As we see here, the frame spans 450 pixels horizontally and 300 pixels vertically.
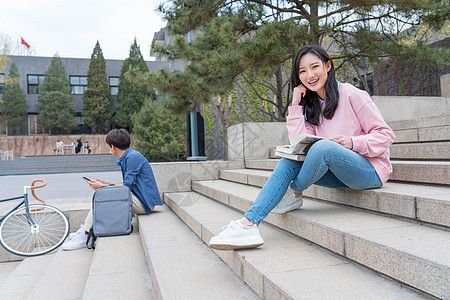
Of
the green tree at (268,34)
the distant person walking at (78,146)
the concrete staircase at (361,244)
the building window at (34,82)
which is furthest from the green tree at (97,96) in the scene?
the concrete staircase at (361,244)

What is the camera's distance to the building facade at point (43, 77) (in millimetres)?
30172

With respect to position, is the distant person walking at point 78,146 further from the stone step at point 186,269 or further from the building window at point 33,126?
the stone step at point 186,269

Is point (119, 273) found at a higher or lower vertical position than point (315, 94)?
lower

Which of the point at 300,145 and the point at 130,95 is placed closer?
the point at 300,145

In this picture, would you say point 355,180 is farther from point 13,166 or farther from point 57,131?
point 57,131

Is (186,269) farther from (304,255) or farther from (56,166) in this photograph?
(56,166)

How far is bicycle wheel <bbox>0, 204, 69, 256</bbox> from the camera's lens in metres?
4.21

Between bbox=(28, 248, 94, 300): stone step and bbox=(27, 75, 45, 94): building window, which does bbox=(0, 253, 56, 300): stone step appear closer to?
bbox=(28, 248, 94, 300): stone step

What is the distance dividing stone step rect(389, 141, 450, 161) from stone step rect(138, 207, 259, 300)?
2.08m

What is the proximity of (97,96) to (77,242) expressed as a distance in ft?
91.7

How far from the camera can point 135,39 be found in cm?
2933

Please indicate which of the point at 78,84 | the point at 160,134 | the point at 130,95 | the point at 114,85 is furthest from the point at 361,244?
the point at 78,84

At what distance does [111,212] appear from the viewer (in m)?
3.73

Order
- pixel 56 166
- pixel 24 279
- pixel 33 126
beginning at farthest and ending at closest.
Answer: pixel 33 126, pixel 56 166, pixel 24 279
